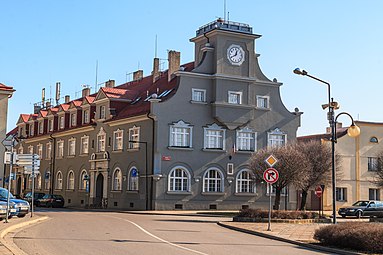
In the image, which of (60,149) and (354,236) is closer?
(354,236)

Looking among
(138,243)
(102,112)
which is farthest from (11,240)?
(102,112)

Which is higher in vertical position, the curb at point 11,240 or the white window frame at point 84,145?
the white window frame at point 84,145

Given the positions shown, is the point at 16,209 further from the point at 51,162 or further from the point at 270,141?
the point at 51,162

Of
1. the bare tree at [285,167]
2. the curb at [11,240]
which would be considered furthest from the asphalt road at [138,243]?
the bare tree at [285,167]

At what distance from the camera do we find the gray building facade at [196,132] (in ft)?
159

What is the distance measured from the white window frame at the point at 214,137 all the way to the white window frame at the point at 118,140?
8.05m

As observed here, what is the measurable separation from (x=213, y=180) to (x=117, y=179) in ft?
30.1

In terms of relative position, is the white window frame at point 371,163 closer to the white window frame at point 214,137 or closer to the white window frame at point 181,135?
the white window frame at point 214,137

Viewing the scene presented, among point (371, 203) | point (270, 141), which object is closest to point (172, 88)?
point (270, 141)

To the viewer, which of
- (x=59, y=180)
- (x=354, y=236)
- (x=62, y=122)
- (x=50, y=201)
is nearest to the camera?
(x=354, y=236)

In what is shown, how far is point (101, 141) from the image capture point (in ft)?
187

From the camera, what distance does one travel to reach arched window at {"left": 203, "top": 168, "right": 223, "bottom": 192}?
4959cm

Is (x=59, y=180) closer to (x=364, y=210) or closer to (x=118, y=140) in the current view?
(x=118, y=140)

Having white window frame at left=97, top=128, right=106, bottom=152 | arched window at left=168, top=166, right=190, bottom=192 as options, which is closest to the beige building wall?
arched window at left=168, top=166, right=190, bottom=192
